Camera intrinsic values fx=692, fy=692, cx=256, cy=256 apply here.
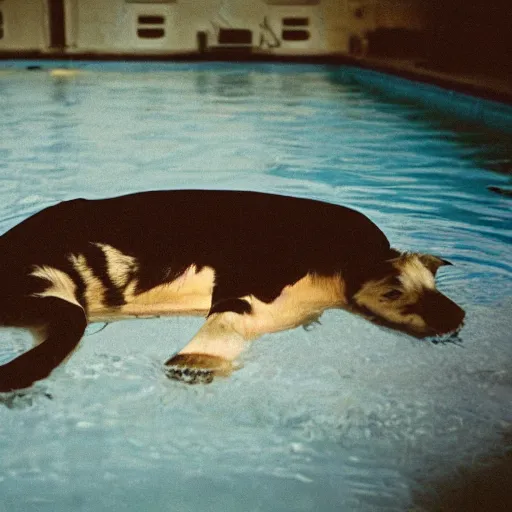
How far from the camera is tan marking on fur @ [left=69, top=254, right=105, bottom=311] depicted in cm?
238

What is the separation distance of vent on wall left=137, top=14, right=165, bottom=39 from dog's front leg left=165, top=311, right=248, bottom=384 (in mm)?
21396

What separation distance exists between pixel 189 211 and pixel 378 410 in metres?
1.04

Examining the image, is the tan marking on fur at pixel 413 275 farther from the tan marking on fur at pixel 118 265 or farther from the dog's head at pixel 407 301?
the tan marking on fur at pixel 118 265

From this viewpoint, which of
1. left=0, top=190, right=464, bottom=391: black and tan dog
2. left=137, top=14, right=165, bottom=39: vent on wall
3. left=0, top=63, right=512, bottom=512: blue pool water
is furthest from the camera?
left=137, top=14, right=165, bottom=39: vent on wall

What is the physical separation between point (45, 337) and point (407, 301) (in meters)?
1.22

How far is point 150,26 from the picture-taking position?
22.0 meters

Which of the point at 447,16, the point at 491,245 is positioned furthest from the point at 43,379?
the point at 447,16

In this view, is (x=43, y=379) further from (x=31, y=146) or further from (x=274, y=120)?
(x=274, y=120)

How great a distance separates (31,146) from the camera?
7.18 metres

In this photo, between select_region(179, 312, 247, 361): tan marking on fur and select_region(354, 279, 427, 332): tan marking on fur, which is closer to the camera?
select_region(179, 312, 247, 361): tan marking on fur

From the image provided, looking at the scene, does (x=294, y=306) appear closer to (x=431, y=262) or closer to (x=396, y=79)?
(x=431, y=262)

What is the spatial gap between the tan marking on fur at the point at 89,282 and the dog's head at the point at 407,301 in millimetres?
911

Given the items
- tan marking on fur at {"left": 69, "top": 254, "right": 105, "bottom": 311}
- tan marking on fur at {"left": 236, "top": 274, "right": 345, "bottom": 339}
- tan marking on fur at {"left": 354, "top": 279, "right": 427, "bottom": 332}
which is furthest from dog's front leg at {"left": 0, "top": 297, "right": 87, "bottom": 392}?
tan marking on fur at {"left": 354, "top": 279, "right": 427, "bottom": 332}

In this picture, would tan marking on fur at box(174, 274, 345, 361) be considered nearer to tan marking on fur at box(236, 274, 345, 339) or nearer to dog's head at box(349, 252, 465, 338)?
tan marking on fur at box(236, 274, 345, 339)
